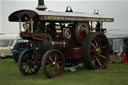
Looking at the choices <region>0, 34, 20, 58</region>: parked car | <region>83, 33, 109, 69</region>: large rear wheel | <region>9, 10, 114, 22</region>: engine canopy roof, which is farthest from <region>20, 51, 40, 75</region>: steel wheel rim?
<region>0, 34, 20, 58</region>: parked car

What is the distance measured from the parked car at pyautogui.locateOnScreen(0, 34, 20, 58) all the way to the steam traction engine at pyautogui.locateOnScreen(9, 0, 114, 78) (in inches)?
426

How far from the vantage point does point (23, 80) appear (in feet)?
32.3

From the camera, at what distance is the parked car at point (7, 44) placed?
73.6 feet

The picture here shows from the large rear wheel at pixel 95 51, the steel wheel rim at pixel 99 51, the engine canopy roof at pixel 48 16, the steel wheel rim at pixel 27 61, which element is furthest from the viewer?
the steel wheel rim at pixel 99 51

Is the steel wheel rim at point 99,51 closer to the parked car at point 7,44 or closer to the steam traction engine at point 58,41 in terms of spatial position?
the steam traction engine at point 58,41

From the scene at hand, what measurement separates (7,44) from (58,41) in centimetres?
1266

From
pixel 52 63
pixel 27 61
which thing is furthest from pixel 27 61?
pixel 52 63

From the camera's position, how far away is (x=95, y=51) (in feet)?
39.7

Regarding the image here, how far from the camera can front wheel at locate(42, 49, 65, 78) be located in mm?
9859

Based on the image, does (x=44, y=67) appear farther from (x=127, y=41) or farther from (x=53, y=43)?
(x=127, y=41)

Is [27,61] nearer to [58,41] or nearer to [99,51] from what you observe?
[58,41]

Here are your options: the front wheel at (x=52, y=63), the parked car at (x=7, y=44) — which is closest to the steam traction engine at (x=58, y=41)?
the front wheel at (x=52, y=63)

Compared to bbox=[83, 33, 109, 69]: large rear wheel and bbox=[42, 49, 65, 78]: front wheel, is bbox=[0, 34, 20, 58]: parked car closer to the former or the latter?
bbox=[83, 33, 109, 69]: large rear wheel

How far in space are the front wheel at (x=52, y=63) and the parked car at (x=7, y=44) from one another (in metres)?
12.3
